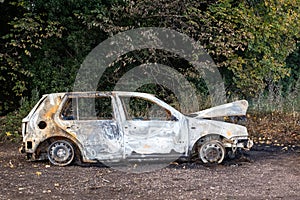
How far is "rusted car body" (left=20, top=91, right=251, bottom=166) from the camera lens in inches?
372

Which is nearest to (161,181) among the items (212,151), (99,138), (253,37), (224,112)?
(99,138)

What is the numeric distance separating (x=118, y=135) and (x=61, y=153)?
1.21 meters

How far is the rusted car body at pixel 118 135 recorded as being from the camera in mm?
9438

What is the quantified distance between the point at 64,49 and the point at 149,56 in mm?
3218

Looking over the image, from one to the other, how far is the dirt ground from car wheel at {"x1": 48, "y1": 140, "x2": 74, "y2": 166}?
18 cm

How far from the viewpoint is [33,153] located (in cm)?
969

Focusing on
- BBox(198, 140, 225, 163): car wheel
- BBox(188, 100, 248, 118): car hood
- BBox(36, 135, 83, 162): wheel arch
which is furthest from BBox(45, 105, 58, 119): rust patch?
BBox(198, 140, 225, 163): car wheel

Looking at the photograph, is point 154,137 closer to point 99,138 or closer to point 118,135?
point 118,135

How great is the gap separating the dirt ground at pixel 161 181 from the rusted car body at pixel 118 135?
11.6 inches

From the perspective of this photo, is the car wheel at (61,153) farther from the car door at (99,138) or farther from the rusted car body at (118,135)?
the car door at (99,138)

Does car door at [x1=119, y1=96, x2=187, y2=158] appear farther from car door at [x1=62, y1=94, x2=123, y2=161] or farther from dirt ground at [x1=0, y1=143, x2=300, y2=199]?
dirt ground at [x1=0, y1=143, x2=300, y2=199]

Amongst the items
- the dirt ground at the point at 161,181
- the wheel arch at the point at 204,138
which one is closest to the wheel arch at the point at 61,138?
the dirt ground at the point at 161,181

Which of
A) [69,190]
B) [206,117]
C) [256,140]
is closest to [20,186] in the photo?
[69,190]

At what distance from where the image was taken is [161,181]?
26.5 ft
